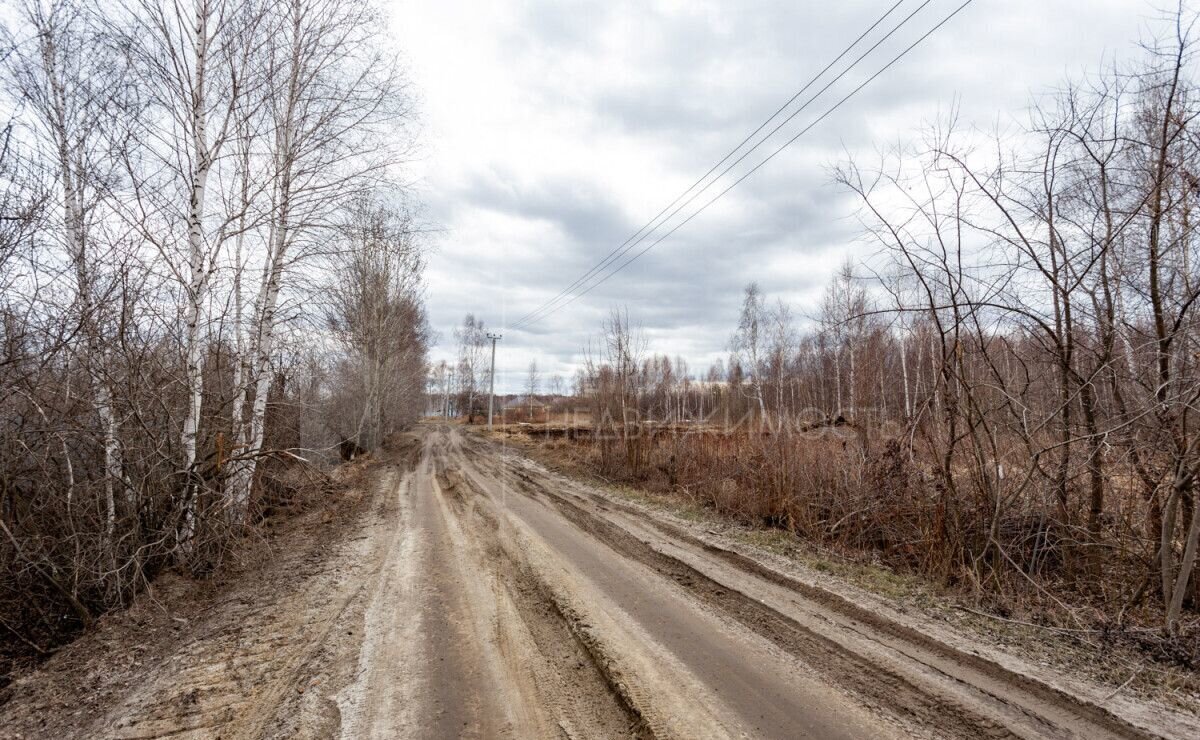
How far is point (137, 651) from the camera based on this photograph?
364 cm

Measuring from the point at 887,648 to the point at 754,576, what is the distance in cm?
167

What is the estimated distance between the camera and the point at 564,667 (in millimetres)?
3365

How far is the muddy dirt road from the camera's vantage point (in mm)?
2746

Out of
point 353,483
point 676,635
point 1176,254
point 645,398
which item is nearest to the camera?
point 676,635

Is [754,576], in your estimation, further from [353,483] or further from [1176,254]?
[353,483]

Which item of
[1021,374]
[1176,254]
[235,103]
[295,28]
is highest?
[295,28]

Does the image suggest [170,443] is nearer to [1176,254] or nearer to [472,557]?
[472,557]

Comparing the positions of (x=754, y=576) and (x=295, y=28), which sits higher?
(x=295, y=28)

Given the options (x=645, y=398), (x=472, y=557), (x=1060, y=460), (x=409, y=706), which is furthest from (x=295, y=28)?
(x=645, y=398)

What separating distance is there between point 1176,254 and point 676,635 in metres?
5.32

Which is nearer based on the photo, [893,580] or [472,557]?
[893,580]

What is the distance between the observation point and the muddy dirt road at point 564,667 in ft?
9.01

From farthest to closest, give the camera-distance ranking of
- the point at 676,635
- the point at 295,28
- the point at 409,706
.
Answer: the point at 295,28 → the point at 676,635 → the point at 409,706

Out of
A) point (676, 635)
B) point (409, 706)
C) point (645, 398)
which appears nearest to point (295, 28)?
point (409, 706)
